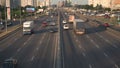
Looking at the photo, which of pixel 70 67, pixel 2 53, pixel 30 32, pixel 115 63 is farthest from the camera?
pixel 30 32

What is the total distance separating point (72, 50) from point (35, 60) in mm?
8543

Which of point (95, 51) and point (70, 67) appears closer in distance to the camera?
point (70, 67)

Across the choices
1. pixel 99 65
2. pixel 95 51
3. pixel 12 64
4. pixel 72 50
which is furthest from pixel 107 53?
pixel 12 64

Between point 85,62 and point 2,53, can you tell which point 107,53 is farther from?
point 2,53

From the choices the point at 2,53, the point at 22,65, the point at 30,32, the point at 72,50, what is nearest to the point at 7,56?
the point at 2,53

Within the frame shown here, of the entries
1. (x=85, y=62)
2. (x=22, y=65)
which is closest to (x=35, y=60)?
(x=22, y=65)

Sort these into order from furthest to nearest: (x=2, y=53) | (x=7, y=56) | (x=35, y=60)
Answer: (x=2, y=53) < (x=7, y=56) < (x=35, y=60)

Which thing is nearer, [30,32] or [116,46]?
[116,46]

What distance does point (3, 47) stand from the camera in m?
46.1

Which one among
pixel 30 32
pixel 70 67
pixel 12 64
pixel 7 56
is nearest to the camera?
pixel 12 64

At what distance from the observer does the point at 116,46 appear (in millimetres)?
45219

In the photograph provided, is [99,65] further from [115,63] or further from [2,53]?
[2,53]

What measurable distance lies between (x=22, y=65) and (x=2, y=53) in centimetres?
927

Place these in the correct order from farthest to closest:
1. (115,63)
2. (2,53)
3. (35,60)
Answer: (2,53)
(35,60)
(115,63)
